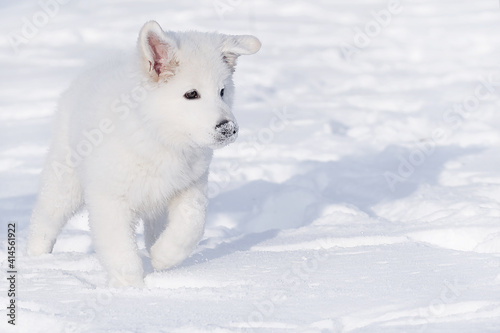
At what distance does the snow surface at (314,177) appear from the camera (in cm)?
299

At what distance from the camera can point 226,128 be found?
333cm

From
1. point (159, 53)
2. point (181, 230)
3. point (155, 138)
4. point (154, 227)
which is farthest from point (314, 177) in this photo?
point (159, 53)

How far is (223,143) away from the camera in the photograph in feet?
11.1

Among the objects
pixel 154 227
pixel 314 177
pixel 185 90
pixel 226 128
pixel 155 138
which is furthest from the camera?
pixel 314 177

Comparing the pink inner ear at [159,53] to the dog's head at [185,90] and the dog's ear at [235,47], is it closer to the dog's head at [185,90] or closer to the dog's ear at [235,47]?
the dog's head at [185,90]

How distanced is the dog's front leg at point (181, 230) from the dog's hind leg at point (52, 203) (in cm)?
71

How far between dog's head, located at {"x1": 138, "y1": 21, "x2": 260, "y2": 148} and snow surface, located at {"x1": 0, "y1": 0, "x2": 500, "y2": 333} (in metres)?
0.65

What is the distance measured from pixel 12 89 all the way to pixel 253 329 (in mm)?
6961

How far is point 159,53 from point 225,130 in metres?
0.47

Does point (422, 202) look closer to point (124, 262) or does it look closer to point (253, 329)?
point (124, 262)

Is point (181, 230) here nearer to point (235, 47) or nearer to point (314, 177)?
point (235, 47)

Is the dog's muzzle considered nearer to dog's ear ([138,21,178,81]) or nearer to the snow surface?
dog's ear ([138,21,178,81])

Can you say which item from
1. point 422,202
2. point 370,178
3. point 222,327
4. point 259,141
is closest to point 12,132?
point 259,141

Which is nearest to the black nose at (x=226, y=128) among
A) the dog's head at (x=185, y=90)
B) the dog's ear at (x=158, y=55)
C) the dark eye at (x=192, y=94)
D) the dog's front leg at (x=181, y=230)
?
the dog's head at (x=185, y=90)
